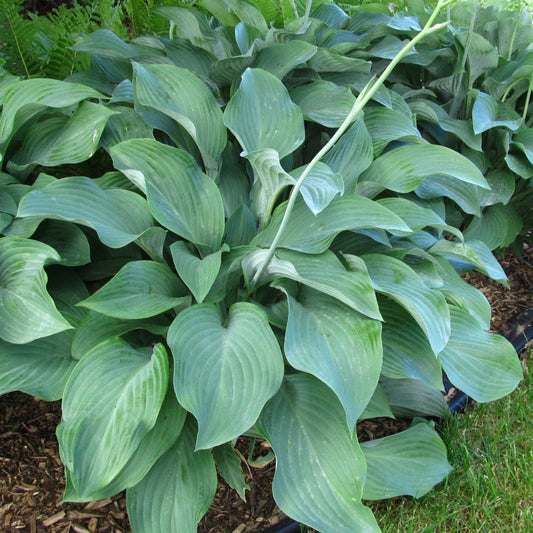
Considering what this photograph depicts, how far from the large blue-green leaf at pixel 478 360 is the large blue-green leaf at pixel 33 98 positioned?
128 cm

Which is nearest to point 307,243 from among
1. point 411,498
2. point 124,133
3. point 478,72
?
point 124,133

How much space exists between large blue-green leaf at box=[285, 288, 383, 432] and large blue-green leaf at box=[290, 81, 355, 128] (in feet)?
2.55

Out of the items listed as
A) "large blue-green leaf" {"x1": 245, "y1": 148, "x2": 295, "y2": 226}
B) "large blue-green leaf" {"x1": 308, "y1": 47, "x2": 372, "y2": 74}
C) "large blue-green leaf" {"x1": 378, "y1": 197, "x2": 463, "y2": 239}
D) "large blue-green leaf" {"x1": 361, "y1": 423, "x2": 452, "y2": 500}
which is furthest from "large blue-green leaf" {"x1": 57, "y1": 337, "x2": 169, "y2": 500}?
"large blue-green leaf" {"x1": 308, "y1": 47, "x2": 372, "y2": 74}

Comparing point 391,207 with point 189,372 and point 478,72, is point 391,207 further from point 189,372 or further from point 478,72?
point 478,72

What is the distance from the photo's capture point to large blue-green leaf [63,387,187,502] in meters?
1.31

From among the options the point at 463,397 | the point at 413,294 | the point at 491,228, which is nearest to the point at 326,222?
the point at 413,294

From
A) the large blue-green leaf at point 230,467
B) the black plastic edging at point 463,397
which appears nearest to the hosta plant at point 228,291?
the large blue-green leaf at point 230,467

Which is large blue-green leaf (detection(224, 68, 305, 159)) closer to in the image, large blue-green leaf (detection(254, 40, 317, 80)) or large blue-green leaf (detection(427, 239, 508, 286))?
large blue-green leaf (detection(254, 40, 317, 80))

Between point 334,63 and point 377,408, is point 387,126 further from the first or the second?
point 377,408

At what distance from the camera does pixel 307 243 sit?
1.53 meters

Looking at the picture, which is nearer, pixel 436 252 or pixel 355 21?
pixel 436 252

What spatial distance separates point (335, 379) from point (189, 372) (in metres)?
→ 0.33

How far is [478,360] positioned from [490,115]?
115 cm

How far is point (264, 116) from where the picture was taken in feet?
5.90
